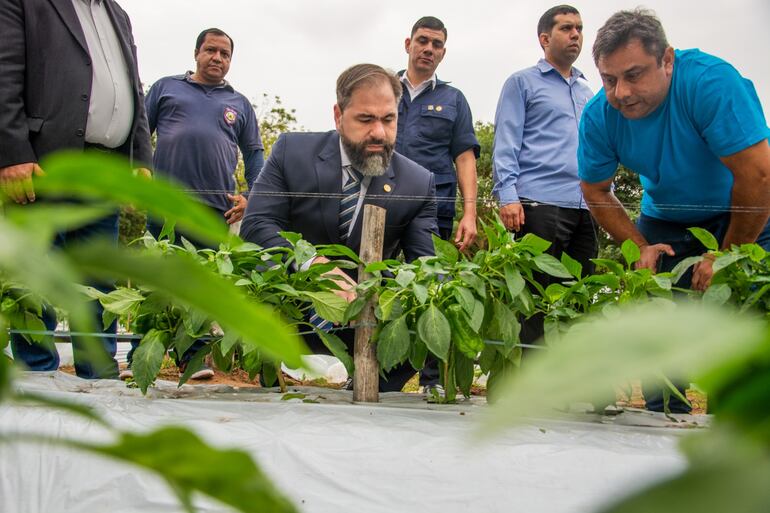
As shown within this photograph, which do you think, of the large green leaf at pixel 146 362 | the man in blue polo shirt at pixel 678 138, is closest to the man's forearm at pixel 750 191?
the man in blue polo shirt at pixel 678 138

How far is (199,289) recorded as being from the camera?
14 cm

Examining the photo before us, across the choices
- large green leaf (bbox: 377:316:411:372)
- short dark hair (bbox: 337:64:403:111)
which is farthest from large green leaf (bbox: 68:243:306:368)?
short dark hair (bbox: 337:64:403:111)

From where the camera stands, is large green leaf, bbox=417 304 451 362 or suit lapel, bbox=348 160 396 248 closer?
large green leaf, bbox=417 304 451 362

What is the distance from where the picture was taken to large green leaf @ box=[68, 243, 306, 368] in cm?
14

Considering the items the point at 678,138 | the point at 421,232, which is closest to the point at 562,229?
the point at 421,232

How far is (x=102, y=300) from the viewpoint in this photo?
6.95 ft

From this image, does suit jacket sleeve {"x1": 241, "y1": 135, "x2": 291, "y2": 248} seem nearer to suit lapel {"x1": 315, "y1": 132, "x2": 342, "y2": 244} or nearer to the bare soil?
suit lapel {"x1": 315, "y1": 132, "x2": 342, "y2": 244}

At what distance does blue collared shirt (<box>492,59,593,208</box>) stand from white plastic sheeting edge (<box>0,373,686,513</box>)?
135 cm

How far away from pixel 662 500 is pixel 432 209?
110 inches

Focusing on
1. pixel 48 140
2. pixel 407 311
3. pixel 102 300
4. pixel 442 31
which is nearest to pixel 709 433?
pixel 407 311

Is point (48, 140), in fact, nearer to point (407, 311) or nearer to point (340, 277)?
point (340, 277)

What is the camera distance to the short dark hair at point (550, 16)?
3.27m

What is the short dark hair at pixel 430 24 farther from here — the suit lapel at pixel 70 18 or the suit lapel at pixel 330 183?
the suit lapel at pixel 70 18

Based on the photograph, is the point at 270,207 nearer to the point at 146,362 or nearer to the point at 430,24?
the point at 146,362
